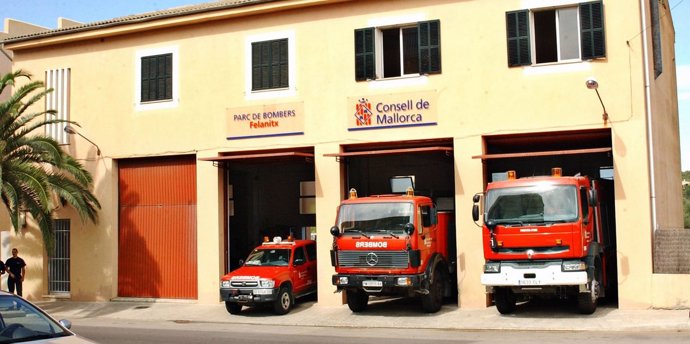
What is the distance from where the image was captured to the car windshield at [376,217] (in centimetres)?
1719

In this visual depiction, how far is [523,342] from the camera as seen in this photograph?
13414 mm

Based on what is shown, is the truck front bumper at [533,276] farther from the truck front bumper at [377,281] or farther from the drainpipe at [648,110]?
the drainpipe at [648,110]

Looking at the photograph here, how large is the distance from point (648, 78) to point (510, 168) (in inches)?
203

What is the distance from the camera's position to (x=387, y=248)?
17.0 m

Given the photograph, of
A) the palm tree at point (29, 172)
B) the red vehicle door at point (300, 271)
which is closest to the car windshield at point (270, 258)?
the red vehicle door at point (300, 271)

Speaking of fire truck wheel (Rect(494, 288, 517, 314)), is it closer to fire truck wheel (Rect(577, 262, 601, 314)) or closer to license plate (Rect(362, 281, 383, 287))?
fire truck wheel (Rect(577, 262, 601, 314))

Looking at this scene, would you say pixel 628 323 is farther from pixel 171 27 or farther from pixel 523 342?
pixel 171 27

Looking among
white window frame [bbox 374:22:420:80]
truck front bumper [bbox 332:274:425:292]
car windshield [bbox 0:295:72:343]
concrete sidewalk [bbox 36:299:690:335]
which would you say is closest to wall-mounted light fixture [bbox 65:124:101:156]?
concrete sidewalk [bbox 36:299:690:335]

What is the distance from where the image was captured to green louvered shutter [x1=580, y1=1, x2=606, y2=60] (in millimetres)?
17766

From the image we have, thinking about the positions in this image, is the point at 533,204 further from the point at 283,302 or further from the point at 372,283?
the point at 283,302

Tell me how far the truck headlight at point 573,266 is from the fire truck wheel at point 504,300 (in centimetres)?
189

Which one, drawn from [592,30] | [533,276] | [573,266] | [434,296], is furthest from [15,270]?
[592,30]

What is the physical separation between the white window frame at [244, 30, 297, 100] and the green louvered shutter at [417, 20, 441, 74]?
3.70 meters

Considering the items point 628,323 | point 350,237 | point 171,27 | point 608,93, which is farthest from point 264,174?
Answer: point 628,323
